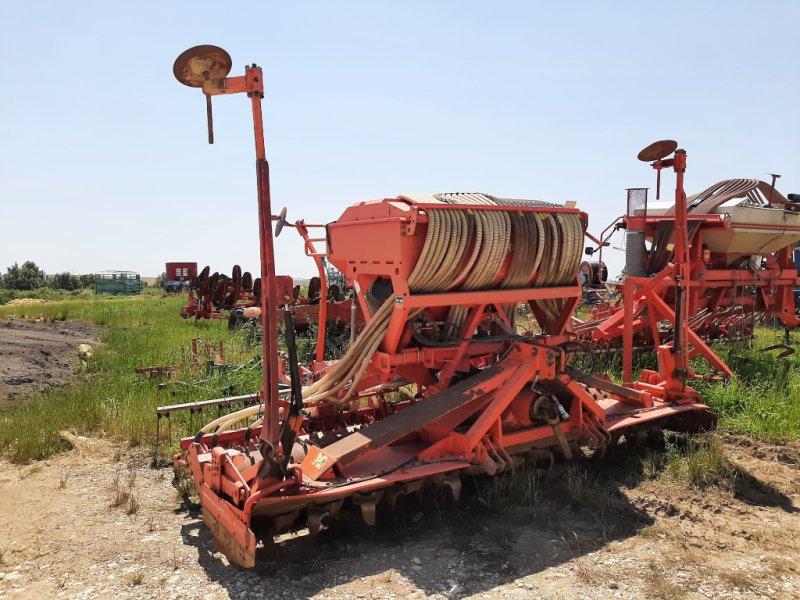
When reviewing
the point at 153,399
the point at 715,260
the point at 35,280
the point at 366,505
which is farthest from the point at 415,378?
the point at 35,280

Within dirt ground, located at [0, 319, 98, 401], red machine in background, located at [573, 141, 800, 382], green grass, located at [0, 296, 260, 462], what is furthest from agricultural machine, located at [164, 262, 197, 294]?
red machine in background, located at [573, 141, 800, 382]

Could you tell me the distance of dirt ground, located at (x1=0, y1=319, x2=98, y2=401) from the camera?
899 cm

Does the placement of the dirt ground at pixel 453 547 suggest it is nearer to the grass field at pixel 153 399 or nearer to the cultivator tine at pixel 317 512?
the cultivator tine at pixel 317 512

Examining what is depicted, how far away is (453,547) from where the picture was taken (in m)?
3.82

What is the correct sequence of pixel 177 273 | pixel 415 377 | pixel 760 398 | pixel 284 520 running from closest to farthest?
pixel 284 520 → pixel 415 377 → pixel 760 398 → pixel 177 273

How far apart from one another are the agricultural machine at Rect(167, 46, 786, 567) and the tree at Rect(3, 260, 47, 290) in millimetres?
41639

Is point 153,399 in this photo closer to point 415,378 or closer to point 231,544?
point 415,378

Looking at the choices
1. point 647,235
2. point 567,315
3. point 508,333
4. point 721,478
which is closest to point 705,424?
point 721,478

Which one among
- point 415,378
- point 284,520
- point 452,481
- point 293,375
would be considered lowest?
point 284,520

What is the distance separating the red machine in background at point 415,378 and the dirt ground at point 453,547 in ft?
0.80

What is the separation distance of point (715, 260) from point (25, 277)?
42.9 metres

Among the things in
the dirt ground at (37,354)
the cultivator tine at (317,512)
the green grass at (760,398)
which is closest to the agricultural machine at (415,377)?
the cultivator tine at (317,512)

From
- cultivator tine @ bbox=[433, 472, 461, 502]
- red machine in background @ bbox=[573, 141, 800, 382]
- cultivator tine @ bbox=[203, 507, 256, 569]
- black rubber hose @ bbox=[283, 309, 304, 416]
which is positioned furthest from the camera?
red machine in background @ bbox=[573, 141, 800, 382]

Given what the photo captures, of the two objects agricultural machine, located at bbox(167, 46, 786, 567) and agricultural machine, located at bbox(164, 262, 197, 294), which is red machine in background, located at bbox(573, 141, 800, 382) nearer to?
agricultural machine, located at bbox(167, 46, 786, 567)
